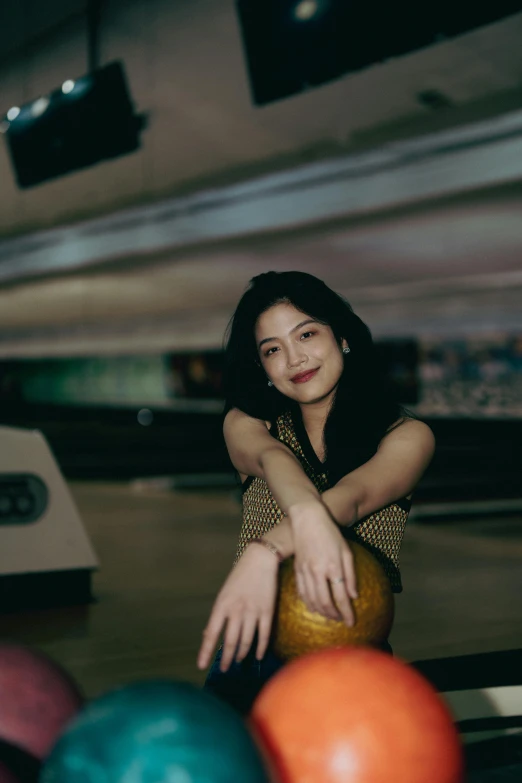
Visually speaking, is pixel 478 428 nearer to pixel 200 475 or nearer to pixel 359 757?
pixel 200 475

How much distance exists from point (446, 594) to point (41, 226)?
648 centimetres

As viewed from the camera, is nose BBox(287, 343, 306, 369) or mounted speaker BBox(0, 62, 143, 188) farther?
mounted speaker BBox(0, 62, 143, 188)

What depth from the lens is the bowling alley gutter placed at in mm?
5418

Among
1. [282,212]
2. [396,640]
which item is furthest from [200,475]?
[396,640]

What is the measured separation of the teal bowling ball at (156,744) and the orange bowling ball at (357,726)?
0.07 meters

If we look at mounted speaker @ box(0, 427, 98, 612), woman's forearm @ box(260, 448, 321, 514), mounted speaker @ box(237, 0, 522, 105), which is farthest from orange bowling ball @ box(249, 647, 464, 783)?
mounted speaker @ box(237, 0, 522, 105)

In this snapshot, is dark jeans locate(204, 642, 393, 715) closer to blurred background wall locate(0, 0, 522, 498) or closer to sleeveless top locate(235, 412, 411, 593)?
sleeveless top locate(235, 412, 411, 593)

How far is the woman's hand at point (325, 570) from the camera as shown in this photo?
1.14 m

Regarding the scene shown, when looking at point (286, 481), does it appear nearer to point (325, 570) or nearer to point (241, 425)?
point (325, 570)

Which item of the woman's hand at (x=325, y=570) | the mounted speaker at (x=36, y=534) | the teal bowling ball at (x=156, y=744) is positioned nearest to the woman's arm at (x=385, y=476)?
the woman's hand at (x=325, y=570)

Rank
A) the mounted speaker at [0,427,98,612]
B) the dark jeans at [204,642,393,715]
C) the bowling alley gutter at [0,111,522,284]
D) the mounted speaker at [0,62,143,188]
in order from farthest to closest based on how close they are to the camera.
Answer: the bowling alley gutter at [0,111,522,284] → the mounted speaker at [0,62,143,188] → the mounted speaker at [0,427,98,612] → the dark jeans at [204,642,393,715]

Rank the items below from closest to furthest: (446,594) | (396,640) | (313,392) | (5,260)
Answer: (313,392), (396,640), (446,594), (5,260)

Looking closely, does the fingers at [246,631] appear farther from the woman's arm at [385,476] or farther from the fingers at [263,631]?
the woman's arm at [385,476]

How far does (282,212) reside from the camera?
685 centimetres
